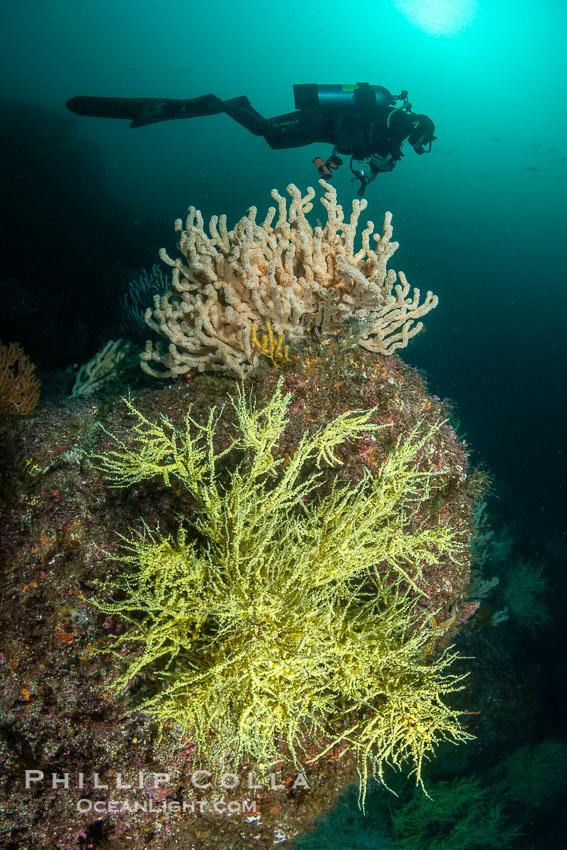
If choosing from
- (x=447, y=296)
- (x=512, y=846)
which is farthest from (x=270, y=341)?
(x=447, y=296)

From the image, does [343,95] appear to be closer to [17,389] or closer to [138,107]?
[138,107]

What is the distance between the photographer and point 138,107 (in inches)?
404

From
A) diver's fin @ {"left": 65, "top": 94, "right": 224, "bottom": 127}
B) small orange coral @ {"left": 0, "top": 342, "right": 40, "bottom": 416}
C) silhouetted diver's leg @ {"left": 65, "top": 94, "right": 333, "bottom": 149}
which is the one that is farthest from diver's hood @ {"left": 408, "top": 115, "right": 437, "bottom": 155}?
small orange coral @ {"left": 0, "top": 342, "right": 40, "bottom": 416}

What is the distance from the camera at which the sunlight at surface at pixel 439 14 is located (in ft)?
332

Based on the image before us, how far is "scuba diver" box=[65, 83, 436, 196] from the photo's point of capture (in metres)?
8.38

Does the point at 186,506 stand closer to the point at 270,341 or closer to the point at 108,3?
the point at 270,341

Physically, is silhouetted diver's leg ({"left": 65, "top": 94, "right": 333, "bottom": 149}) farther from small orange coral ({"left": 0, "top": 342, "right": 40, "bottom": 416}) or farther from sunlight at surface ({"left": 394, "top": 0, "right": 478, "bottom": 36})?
sunlight at surface ({"left": 394, "top": 0, "right": 478, "bottom": 36})

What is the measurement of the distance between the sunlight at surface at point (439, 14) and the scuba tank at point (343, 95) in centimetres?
13297

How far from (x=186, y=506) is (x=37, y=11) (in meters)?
88.2

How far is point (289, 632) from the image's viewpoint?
2381 mm

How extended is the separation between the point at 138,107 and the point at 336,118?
495cm

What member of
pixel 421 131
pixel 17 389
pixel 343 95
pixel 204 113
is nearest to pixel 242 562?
pixel 17 389

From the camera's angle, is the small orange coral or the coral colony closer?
the coral colony

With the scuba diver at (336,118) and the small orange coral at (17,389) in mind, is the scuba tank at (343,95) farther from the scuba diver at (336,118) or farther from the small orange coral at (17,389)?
the small orange coral at (17,389)
